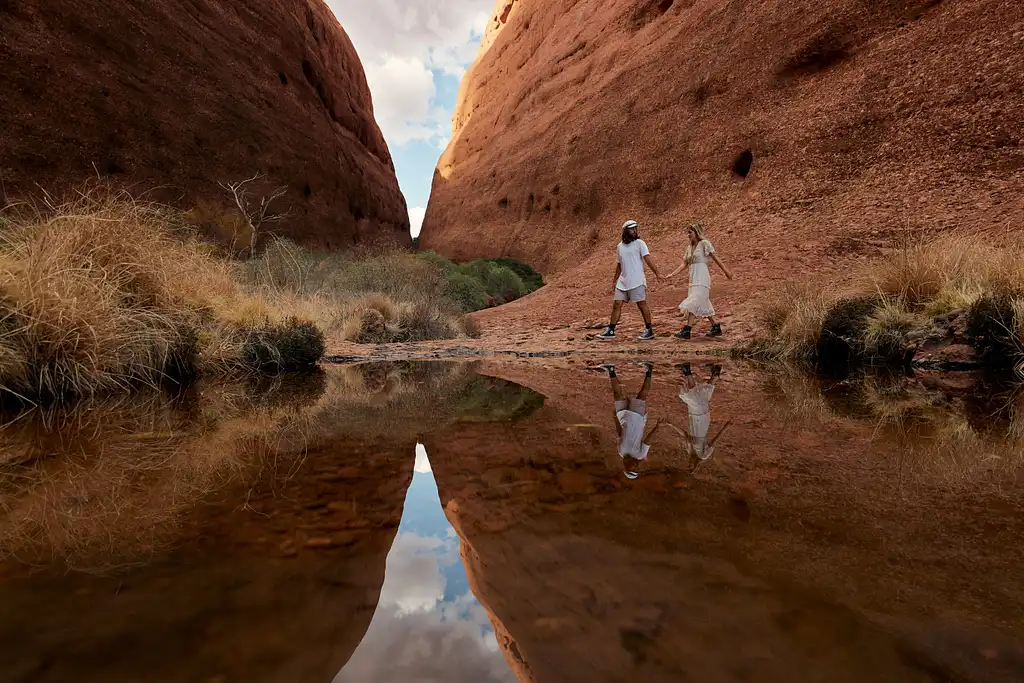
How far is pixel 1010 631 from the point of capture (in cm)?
91

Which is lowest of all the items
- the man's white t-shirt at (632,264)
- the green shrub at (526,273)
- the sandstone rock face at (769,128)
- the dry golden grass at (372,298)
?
the dry golden grass at (372,298)

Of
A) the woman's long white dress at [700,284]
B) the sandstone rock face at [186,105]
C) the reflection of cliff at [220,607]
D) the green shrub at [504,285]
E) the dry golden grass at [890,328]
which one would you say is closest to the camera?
the reflection of cliff at [220,607]

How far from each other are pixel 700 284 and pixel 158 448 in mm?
8008

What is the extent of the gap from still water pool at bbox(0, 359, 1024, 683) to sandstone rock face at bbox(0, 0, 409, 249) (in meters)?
11.5

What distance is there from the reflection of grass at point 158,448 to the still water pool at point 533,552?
0.7 inches

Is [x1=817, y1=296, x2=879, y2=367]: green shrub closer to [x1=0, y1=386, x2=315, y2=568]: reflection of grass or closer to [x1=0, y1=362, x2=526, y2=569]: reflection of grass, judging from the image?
[x1=0, y1=362, x2=526, y2=569]: reflection of grass

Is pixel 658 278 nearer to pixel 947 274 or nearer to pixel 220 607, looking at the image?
pixel 947 274

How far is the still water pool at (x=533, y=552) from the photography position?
34.2 inches

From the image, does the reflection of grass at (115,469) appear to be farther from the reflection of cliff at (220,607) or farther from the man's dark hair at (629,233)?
the man's dark hair at (629,233)

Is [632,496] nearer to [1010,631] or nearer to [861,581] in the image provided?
[861,581]

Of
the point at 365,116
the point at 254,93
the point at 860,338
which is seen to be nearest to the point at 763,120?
the point at 860,338

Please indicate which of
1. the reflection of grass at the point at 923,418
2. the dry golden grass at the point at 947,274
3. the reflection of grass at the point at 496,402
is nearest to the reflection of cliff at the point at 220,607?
the reflection of grass at the point at 496,402

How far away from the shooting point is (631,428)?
2699 mm

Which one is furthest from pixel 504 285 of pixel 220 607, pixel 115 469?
pixel 220 607
